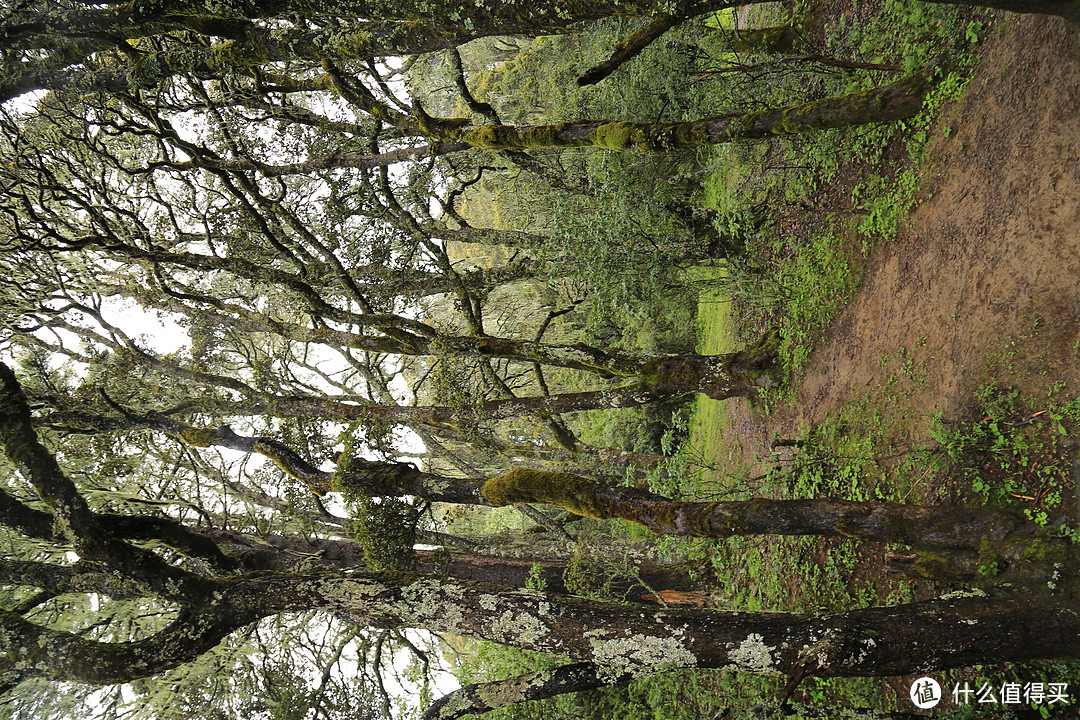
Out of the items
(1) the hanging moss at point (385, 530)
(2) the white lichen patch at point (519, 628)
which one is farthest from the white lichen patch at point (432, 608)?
(1) the hanging moss at point (385, 530)

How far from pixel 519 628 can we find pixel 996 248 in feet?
17.5

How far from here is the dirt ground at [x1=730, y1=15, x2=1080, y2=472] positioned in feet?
17.5

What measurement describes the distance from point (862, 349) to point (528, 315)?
34.8ft

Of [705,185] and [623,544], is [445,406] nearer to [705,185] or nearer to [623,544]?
[623,544]

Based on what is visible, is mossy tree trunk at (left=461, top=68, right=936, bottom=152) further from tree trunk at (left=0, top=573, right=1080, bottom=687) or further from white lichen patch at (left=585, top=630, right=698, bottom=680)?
white lichen patch at (left=585, top=630, right=698, bottom=680)

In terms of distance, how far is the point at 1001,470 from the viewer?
5.52 m

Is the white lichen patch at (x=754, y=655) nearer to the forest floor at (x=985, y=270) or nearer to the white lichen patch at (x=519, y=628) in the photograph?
the white lichen patch at (x=519, y=628)

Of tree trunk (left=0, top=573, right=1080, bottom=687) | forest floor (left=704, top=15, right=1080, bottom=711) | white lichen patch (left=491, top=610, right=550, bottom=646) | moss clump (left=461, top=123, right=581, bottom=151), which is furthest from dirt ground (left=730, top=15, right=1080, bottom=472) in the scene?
white lichen patch (left=491, top=610, right=550, bottom=646)

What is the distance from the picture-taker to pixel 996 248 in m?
6.04

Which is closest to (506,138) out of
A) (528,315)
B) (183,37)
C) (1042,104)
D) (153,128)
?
(183,37)

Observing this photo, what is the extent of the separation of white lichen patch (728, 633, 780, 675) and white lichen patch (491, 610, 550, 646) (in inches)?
53.1

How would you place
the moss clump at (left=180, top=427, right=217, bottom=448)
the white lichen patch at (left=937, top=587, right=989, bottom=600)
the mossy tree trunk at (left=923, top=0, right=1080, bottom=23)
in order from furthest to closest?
the moss clump at (left=180, top=427, right=217, bottom=448) → the white lichen patch at (left=937, top=587, right=989, bottom=600) → the mossy tree trunk at (left=923, top=0, right=1080, bottom=23)

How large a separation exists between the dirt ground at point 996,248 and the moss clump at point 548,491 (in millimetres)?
3374

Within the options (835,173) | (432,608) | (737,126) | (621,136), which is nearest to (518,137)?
(621,136)
